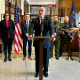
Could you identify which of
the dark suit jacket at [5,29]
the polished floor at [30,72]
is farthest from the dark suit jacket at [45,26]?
the dark suit jacket at [5,29]

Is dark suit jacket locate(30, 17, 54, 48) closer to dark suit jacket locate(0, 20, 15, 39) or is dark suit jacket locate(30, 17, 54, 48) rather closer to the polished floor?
the polished floor

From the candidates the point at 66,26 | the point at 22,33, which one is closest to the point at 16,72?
the point at 22,33

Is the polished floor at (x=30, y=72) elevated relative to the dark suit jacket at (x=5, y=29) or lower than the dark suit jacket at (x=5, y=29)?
lower

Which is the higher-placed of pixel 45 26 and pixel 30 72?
pixel 45 26

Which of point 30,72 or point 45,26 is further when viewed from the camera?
point 30,72

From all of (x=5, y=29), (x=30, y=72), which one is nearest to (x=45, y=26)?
(x=30, y=72)

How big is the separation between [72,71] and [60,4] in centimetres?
446

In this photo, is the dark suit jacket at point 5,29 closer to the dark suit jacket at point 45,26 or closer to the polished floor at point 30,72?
the polished floor at point 30,72

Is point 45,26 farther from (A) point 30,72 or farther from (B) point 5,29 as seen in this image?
(B) point 5,29

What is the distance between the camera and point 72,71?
3.62 metres

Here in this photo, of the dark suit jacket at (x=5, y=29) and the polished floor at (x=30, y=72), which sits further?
the dark suit jacket at (x=5, y=29)

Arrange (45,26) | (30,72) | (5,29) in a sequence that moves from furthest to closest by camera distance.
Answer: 1. (5,29)
2. (30,72)
3. (45,26)

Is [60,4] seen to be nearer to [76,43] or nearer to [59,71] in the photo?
[76,43]

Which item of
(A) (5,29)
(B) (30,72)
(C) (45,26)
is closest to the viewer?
(C) (45,26)
